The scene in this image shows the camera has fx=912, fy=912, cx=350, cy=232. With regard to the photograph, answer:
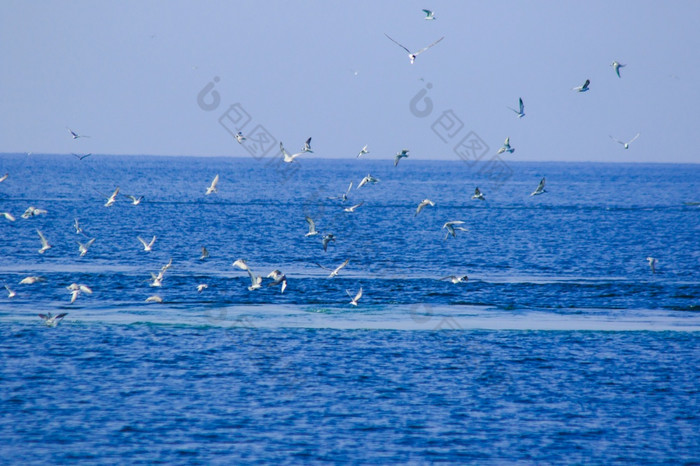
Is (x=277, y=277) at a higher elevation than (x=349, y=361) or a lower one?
higher

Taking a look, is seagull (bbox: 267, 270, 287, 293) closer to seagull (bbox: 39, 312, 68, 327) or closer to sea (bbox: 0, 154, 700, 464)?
sea (bbox: 0, 154, 700, 464)

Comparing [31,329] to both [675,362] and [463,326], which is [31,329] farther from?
[675,362]

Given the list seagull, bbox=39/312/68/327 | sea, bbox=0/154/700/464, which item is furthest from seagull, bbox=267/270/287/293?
seagull, bbox=39/312/68/327

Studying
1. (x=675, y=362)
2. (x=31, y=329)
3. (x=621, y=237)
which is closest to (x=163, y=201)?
(x=621, y=237)

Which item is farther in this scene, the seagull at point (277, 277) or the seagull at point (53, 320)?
the seagull at point (277, 277)

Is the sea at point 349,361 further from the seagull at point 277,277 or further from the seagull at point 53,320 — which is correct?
the seagull at point 277,277

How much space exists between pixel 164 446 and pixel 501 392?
9.29m

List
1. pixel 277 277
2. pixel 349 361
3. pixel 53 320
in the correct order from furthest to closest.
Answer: pixel 277 277 < pixel 53 320 < pixel 349 361

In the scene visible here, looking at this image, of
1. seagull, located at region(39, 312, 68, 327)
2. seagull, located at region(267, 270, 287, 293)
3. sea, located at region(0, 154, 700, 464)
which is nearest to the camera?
sea, located at region(0, 154, 700, 464)

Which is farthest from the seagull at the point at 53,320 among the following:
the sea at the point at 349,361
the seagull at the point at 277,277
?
the seagull at the point at 277,277

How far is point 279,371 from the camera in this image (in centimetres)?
2591

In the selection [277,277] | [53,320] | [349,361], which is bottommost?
[349,361]

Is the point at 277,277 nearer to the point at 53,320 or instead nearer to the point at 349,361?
the point at 349,361

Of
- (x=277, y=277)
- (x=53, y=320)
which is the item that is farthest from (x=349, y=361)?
(x=53, y=320)
